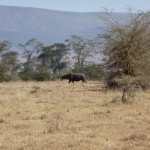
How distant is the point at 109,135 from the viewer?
1300cm

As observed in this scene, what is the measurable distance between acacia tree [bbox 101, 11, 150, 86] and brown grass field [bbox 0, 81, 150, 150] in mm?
7387

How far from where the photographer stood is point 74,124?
1455 centimetres

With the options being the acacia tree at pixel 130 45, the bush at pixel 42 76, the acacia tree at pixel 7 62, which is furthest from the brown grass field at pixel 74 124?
the bush at pixel 42 76

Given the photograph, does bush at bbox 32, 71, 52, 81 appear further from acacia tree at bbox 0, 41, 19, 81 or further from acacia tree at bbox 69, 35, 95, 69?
acacia tree at bbox 69, 35, 95, 69

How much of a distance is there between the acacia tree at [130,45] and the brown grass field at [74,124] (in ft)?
24.2

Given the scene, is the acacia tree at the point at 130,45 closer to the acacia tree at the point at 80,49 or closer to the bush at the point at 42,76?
the bush at the point at 42,76

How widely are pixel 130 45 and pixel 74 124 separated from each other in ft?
47.6

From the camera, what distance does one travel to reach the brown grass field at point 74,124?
1177 cm

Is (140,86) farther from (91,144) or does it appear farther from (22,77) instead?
(22,77)

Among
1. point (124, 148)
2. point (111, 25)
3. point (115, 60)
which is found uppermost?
point (111, 25)

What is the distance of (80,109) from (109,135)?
17.2ft

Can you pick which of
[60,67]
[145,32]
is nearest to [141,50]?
[145,32]

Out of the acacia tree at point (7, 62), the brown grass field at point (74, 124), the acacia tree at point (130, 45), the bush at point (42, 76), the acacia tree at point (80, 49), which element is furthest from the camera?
the acacia tree at point (80, 49)

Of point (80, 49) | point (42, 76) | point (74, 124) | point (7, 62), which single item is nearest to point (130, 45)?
point (74, 124)
